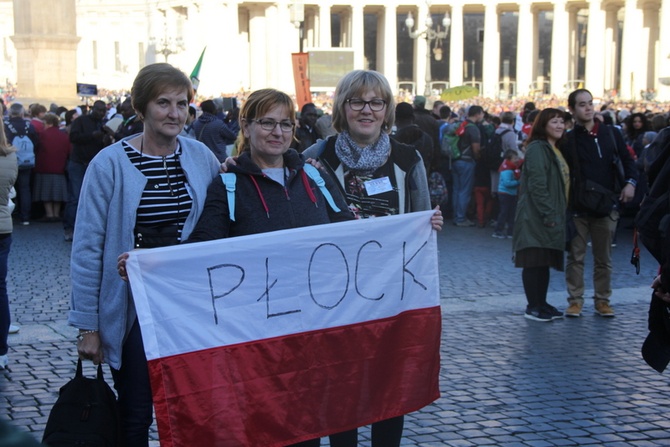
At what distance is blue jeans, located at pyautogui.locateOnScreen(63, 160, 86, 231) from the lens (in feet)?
44.8

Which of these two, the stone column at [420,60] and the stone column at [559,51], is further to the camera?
the stone column at [420,60]

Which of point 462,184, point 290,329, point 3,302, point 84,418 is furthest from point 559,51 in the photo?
point 84,418

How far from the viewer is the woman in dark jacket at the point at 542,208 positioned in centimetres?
828

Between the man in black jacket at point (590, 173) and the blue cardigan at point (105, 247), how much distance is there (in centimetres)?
539

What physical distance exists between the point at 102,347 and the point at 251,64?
65.5m

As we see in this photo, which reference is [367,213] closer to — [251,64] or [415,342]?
[415,342]

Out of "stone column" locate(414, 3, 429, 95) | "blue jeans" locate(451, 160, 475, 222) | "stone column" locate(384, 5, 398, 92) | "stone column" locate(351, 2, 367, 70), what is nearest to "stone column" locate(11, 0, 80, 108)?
"blue jeans" locate(451, 160, 475, 222)

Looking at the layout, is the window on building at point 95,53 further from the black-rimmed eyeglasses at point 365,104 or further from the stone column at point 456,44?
the black-rimmed eyeglasses at point 365,104

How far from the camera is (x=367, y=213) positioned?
4297 millimetres

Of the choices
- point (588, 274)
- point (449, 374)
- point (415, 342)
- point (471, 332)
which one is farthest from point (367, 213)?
point (588, 274)

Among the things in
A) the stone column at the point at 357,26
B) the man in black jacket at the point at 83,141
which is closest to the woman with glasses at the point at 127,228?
the man in black jacket at the point at 83,141

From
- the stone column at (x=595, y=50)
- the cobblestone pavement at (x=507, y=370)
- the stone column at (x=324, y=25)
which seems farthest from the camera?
the stone column at (x=324, y=25)

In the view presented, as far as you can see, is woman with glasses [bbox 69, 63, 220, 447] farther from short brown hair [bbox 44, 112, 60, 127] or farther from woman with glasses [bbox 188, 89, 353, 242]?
short brown hair [bbox 44, 112, 60, 127]

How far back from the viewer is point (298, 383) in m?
3.80
